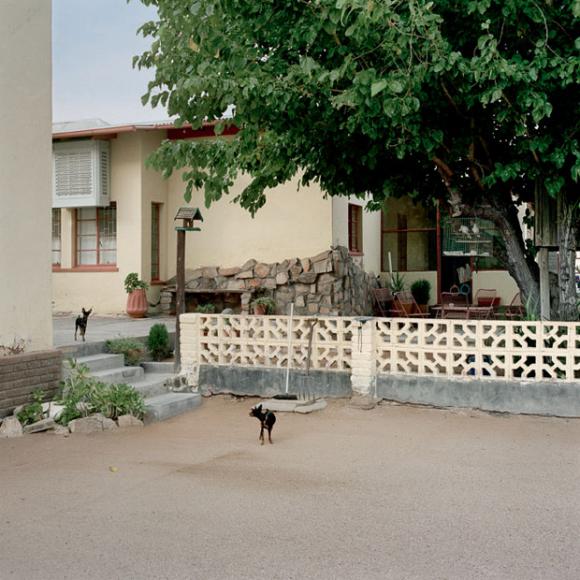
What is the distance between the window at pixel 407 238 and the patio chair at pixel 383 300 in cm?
151

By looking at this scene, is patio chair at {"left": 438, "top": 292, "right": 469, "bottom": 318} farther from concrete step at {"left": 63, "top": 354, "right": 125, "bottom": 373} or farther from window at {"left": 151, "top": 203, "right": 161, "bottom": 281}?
concrete step at {"left": 63, "top": 354, "right": 125, "bottom": 373}

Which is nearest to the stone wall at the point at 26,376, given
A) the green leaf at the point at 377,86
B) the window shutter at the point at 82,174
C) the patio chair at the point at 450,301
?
the green leaf at the point at 377,86

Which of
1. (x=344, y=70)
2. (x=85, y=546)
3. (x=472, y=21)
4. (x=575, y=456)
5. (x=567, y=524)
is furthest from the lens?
(x=472, y=21)

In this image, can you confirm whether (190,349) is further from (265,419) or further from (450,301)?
(450,301)

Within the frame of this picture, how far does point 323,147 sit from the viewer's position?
862 cm

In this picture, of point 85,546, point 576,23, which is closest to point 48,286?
point 85,546

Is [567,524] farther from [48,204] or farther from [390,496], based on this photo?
[48,204]

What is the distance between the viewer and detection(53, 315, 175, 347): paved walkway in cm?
1023

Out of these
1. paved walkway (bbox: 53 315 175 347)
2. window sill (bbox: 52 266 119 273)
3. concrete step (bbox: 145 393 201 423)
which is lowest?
concrete step (bbox: 145 393 201 423)

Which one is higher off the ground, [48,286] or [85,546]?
[48,286]

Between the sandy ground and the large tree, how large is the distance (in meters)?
2.78

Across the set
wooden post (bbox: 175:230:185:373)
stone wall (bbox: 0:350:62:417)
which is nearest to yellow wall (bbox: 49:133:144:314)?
wooden post (bbox: 175:230:185:373)

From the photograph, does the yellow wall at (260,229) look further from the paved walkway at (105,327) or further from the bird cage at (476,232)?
the bird cage at (476,232)

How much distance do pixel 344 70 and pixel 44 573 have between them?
4.84 meters
